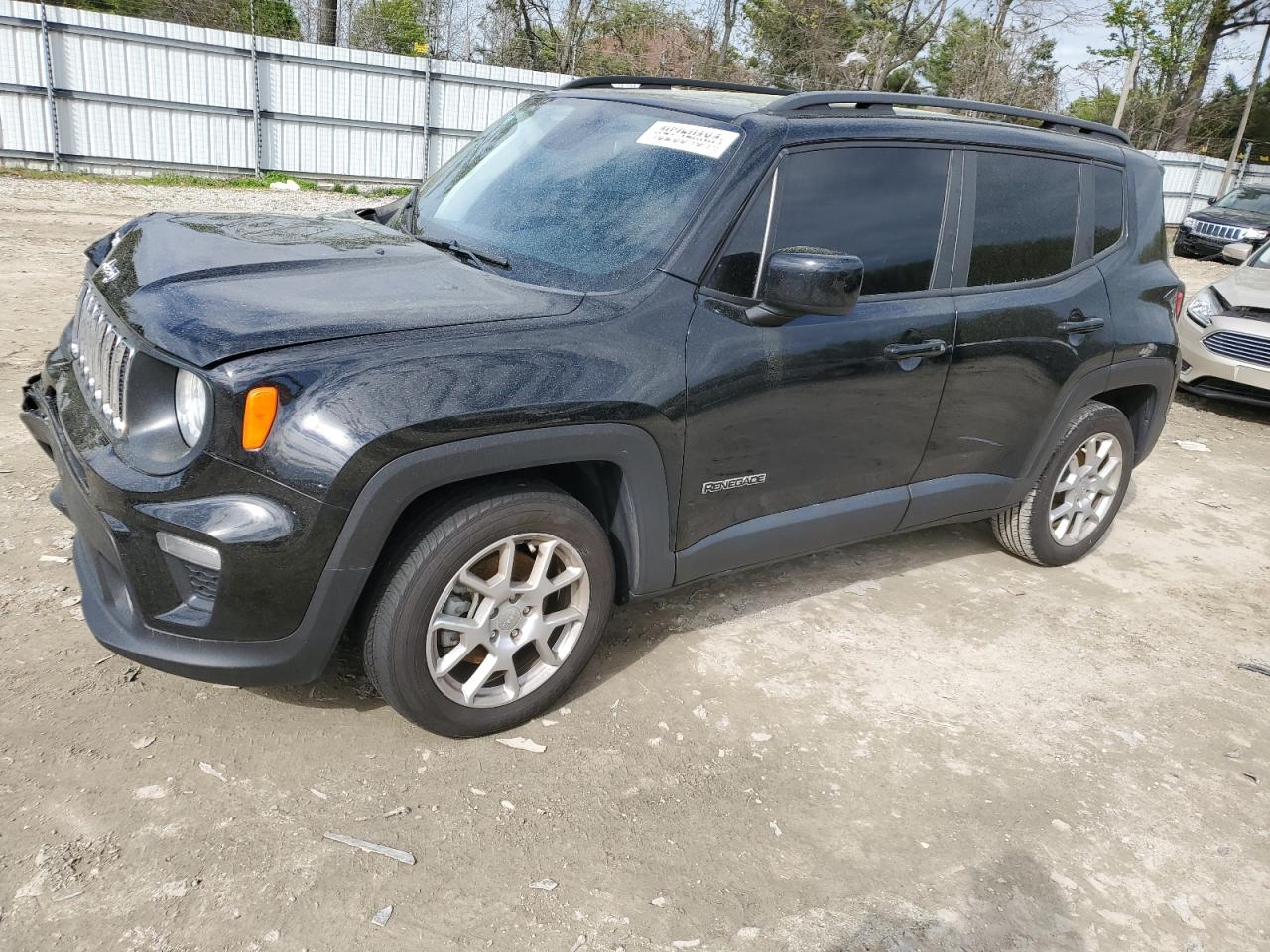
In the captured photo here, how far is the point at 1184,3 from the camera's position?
104 feet

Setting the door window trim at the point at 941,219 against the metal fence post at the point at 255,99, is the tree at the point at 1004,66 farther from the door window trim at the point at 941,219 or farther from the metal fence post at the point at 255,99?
the door window trim at the point at 941,219

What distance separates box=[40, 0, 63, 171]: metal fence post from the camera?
14.3 m

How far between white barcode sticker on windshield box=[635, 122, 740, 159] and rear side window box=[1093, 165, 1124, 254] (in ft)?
6.34

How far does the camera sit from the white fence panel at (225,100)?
14578mm

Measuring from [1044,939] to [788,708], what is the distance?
3.53ft

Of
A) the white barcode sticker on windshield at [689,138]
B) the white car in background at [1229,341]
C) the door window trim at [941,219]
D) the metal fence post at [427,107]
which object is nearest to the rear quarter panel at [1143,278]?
the door window trim at [941,219]

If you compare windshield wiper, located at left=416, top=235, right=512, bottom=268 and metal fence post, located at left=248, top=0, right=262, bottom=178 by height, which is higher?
windshield wiper, located at left=416, top=235, right=512, bottom=268

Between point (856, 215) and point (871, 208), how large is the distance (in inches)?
3.2

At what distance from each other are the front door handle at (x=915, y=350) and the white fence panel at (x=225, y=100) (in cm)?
1499

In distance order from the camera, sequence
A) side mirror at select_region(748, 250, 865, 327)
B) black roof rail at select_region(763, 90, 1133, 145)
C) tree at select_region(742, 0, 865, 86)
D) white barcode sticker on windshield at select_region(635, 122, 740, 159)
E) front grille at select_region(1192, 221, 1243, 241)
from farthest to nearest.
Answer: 1. tree at select_region(742, 0, 865, 86)
2. front grille at select_region(1192, 221, 1243, 241)
3. black roof rail at select_region(763, 90, 1133, 145)
4. white barcode sticker on windshield at select_region(635, 122, 740, 159)
5. side mirror at select_region(748, 250, 865, 327)

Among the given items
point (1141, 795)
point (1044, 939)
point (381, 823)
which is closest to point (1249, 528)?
point (1141, 795)

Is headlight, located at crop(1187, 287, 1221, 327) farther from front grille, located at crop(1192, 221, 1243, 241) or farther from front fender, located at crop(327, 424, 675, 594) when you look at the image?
front grille, located at crop(1192, 221, 1243, 241)

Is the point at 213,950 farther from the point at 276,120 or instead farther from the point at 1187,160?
the point at 1187,160

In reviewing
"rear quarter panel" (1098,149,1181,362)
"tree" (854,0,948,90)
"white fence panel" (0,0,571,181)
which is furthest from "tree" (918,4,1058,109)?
"rear quarter panel" (1098,149,1181,362)
